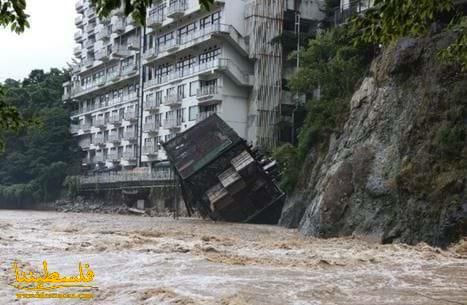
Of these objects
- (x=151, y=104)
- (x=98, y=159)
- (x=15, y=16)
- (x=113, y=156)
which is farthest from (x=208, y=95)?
(x=15, y=16)

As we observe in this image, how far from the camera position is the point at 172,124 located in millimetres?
61469

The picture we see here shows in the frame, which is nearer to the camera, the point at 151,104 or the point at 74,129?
the point at 151,104

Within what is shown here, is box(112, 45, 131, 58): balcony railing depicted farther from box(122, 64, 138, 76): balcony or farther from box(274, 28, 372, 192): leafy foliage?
box(274, 28, 372, 192): leafy foliage

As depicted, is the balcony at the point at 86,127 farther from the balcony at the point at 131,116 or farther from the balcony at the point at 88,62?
the balcony at the point at 131,116

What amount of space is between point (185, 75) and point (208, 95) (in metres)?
5.77

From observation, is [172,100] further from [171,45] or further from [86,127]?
[86,127]

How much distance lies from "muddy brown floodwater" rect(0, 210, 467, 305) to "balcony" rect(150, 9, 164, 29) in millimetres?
42037

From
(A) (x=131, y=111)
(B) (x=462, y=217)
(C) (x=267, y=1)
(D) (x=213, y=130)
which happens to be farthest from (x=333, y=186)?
(A) (x=131, y=111)

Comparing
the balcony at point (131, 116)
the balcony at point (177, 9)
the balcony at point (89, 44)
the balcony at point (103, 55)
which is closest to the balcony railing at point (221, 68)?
the balcony at point (177, 9)

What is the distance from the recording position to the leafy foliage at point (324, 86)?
38125 millimetres

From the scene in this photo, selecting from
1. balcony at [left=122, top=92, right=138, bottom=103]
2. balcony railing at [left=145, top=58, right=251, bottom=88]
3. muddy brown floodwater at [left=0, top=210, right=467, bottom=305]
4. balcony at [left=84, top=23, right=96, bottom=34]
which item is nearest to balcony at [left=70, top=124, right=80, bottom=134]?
balcony at [left=122, top=92, right=138, bottom=103]

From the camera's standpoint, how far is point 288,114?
55.6m

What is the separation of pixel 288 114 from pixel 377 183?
97.2 ft

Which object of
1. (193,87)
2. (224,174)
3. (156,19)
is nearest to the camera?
(224,174)
